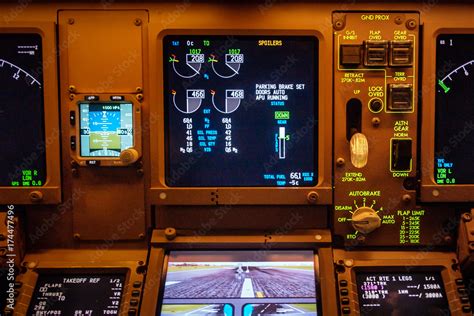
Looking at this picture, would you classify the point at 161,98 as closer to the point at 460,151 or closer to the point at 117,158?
the point at 117,158

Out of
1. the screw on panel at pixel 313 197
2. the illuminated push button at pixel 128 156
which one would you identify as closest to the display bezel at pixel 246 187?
the screw on panel at pixel 313 197

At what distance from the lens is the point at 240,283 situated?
2350 mm

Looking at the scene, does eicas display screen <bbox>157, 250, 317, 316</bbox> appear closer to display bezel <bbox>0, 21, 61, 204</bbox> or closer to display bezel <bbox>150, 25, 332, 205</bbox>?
display bezel <bbox>150, 25, 332, 205</bbox>

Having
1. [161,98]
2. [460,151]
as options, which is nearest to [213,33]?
[161,98]

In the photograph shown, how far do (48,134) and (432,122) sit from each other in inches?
73.6

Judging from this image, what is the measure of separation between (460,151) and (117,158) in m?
1.67

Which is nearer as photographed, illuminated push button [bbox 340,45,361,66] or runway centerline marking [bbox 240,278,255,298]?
runway centerline marking [bbox 240,278,255,298]

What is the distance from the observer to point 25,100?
2477mm

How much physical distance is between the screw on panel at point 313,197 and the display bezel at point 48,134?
4.01ft

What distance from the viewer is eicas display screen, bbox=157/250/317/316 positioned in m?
2.28

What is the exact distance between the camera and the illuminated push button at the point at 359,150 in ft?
7.71

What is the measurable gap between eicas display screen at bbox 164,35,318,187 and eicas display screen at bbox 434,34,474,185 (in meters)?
0.60

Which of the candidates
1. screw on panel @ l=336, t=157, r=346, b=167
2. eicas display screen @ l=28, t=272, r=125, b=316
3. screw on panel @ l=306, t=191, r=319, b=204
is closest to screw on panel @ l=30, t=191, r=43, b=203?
eicas display screen @ l=28, t=272, r=125, b=316

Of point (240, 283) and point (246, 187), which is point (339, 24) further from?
point (240, 283)
